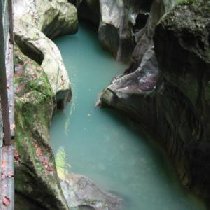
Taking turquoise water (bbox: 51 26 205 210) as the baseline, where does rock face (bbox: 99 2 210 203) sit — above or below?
above

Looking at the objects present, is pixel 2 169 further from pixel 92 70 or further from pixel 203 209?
pixel 92 70

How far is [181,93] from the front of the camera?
28.8 feet

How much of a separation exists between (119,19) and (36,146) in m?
6.77

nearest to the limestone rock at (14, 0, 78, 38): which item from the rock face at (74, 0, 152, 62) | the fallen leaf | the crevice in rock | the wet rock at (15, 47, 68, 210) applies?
the crevice in rock

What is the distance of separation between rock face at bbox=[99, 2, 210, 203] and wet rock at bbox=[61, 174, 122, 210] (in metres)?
1.56

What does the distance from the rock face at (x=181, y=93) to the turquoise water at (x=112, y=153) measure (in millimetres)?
340

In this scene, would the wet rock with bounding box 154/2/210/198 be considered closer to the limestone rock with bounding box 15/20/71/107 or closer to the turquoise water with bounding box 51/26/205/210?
the turquoise water with bounding box 51/26/205/210

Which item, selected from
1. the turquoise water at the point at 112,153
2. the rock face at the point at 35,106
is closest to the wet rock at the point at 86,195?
the turquoise water at the point at 112,153

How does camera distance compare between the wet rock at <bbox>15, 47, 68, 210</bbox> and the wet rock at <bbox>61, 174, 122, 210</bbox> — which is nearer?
the wet rock at <bbox>15, 47, 68, 210</bbox>

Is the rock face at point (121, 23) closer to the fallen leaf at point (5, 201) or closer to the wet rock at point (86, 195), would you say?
the wet rock at point (86, 195)

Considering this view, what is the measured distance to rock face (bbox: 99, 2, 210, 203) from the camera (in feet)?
26.0

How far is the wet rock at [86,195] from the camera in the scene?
27.4 ft

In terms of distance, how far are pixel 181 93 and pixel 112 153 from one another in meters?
2.13

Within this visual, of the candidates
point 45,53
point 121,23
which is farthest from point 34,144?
point 121,23
